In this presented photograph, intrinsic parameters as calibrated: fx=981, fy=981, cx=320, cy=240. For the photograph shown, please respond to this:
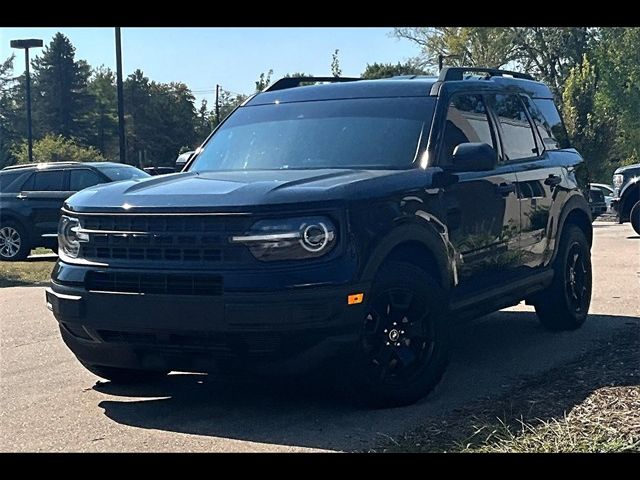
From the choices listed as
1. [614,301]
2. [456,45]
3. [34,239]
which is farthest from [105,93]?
[614,301]

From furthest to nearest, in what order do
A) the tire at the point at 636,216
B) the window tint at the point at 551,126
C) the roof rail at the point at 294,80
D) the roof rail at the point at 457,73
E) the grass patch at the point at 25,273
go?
the tire at the point at 636,216, the grass patch at the point at 25,273, the window tint at the point at 551,126, the roof rail at the point at 294,80, the roof rail at the point at 457,73

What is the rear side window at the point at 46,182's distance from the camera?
16.6m

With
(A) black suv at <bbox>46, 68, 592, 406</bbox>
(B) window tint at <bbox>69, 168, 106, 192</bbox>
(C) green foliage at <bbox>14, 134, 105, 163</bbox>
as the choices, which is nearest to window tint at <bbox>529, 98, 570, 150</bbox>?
(A) black suv at <bbox>46, 68, 592, 406</bbox>

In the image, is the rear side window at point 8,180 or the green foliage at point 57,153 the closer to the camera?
the rear side window at point 8,180

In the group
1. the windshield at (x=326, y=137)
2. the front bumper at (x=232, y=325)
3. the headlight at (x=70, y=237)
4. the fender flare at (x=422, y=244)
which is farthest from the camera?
the windshield at (x=326, y=137)

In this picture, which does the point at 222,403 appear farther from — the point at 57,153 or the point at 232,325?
the point at 57,153

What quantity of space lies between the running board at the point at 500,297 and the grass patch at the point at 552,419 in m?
0.57

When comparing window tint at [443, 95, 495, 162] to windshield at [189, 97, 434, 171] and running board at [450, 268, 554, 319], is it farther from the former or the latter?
running board at [450, 268, 554, 319]

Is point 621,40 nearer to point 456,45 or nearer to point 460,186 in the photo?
point 456,45

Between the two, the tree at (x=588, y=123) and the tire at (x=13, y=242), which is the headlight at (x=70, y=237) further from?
the tree at (x=588, y=123)

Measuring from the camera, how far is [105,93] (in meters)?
75.1

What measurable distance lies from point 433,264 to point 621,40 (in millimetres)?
40882

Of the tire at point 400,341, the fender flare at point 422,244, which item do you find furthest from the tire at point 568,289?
the tire at point 400,341
